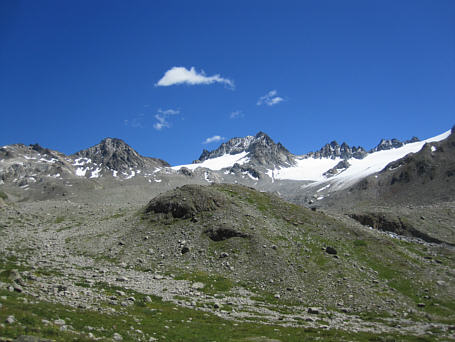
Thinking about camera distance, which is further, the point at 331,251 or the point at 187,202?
the point at 187,202

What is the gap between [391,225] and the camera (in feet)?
315

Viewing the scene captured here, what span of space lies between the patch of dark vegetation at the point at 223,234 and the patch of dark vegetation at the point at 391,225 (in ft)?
181

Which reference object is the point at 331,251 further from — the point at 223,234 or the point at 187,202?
the point at 187,202

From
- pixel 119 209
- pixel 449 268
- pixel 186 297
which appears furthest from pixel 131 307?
pixel 119 209

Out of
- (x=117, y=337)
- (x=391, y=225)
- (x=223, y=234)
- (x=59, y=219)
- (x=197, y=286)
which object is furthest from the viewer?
(x=391, y=225)

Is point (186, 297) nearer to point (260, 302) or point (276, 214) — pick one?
point (260, 302)

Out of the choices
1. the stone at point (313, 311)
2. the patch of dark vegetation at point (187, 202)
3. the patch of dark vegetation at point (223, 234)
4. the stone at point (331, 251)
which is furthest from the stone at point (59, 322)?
the patch of dark vegetation at point (187, 202)

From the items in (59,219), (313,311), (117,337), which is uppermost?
(59,219)

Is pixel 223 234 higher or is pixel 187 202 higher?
pixel 187 202

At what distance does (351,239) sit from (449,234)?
155 feet

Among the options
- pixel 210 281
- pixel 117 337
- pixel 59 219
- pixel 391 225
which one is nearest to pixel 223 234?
pixel 210 281

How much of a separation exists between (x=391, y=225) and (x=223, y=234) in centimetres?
5982

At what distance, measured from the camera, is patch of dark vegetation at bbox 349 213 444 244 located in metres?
90.9

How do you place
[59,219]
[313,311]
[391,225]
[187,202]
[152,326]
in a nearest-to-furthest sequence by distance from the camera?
[152,326] < [313,311] < [187,202] < [59,219] < [391,225]
